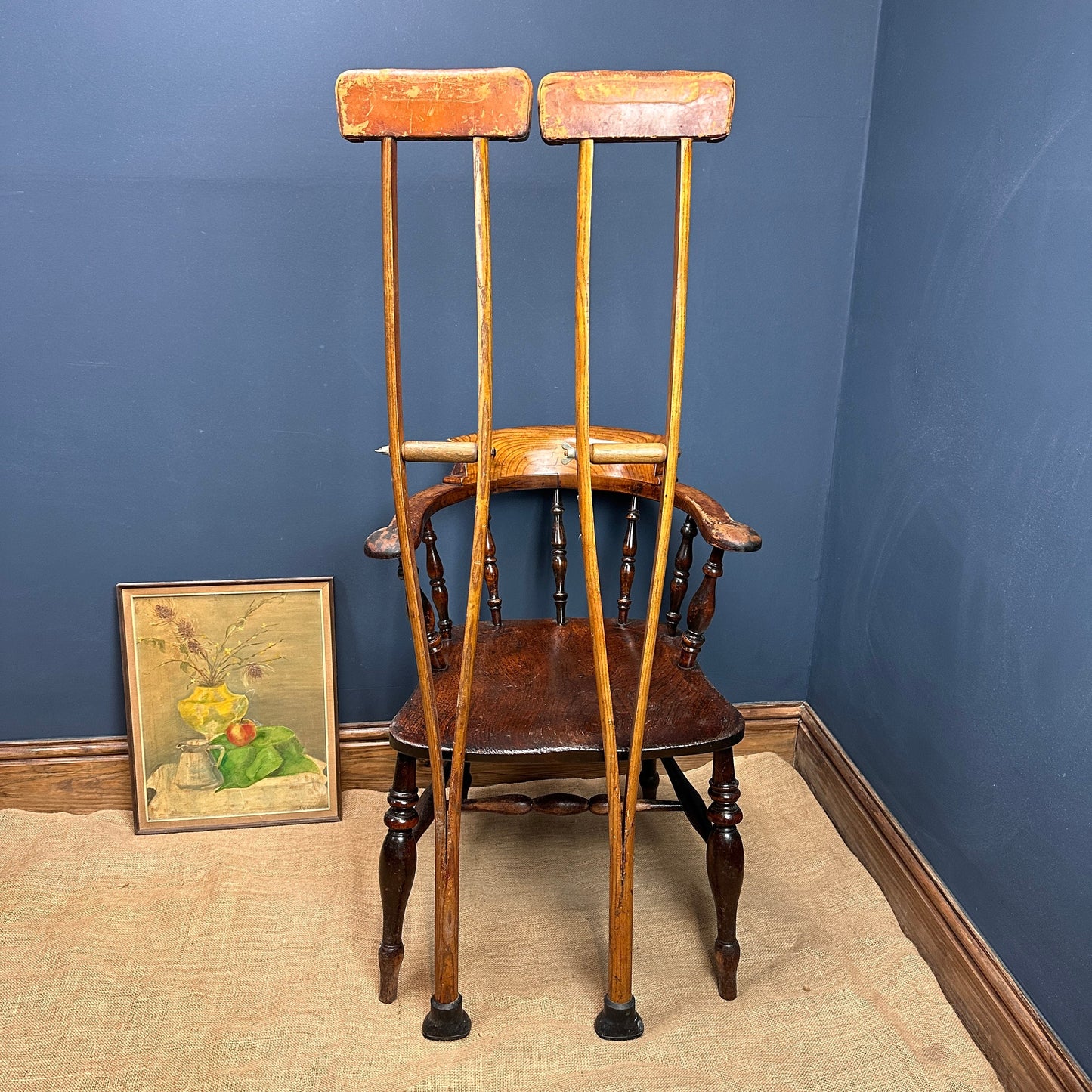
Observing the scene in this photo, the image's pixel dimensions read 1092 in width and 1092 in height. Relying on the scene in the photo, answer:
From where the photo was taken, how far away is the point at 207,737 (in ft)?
7.11

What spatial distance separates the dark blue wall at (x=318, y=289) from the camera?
1.85 meters

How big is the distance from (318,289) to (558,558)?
28.5 inches

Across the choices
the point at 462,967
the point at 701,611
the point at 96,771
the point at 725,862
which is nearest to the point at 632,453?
the point at 701,611

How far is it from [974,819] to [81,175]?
1991 mm

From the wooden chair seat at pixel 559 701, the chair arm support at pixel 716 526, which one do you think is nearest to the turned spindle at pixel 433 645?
the wooden chair seat at pixel 559 701

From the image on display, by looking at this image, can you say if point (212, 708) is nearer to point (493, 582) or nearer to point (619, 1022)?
point (493, 582)

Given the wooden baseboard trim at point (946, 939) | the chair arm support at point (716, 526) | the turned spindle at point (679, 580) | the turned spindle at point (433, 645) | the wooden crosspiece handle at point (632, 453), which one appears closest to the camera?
the wooden crosspiece handle at point (632, 453)

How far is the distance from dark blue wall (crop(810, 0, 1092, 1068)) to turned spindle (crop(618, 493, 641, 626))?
19.4 inches

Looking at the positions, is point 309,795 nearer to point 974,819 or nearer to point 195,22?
point 974,819

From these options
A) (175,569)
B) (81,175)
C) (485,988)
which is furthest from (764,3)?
(485,988)

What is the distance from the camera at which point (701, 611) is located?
5.68ft

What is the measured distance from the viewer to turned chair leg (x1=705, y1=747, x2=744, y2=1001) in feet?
5.39

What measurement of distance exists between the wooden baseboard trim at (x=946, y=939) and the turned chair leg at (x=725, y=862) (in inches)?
14.9

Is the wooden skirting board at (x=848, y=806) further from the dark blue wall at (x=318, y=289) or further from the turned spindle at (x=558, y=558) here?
the turned spindle at (x=558, y=558)
